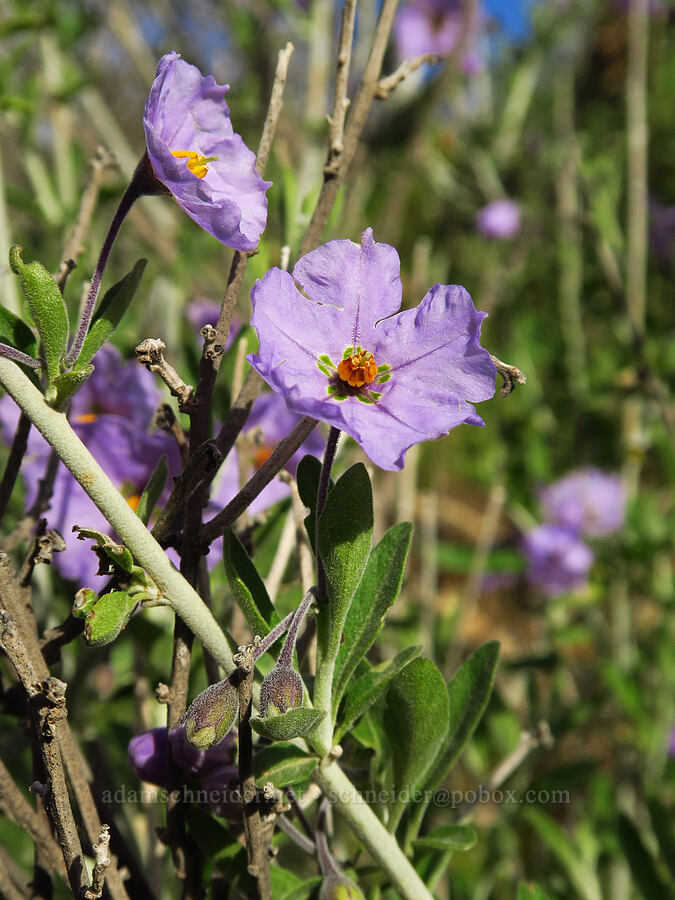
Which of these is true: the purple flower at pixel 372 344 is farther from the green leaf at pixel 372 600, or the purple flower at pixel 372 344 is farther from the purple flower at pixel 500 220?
the purple flower at pixel 500 220

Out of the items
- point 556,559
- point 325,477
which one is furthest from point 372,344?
point 556,559

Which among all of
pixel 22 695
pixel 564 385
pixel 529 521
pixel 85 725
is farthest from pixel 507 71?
pixel 22 695

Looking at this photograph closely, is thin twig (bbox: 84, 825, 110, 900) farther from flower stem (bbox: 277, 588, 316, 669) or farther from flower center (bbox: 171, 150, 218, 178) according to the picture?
flower center (bbox: 171, 150, 218, 178)

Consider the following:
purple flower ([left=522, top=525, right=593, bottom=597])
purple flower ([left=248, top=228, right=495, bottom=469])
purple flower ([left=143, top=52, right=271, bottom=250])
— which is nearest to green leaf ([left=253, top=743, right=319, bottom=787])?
purple flower ([left=248, top=228, right=495, bottom=469])

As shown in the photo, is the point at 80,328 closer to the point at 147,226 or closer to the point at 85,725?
the point at 85,725

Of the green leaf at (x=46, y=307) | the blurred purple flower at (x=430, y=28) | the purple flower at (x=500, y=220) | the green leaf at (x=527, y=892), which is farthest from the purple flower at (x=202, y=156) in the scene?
the blurred purple flower at (x=430, y=28)
